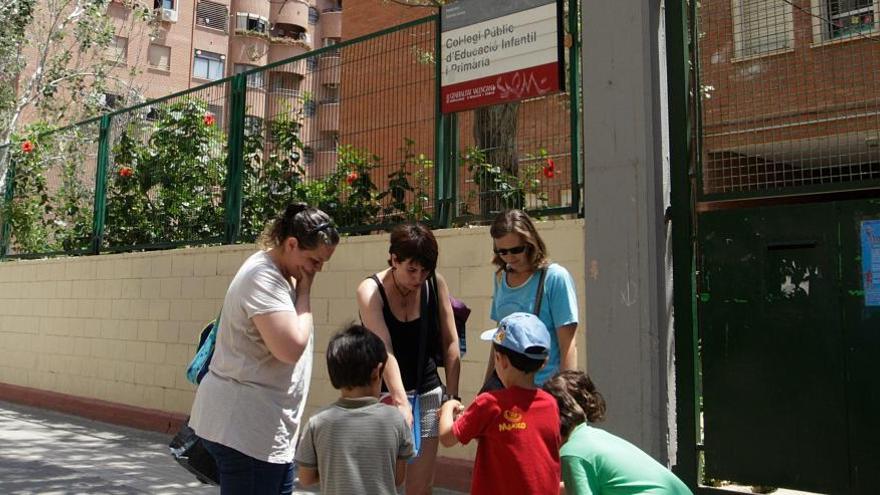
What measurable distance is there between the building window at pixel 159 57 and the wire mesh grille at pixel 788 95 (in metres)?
37.6

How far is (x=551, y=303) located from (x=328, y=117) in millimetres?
5010

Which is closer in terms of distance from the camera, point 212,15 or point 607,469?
point 607,469

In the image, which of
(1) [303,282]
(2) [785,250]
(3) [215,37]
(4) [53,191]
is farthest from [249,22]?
(1) [303,282]

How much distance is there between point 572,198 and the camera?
20.6 feet

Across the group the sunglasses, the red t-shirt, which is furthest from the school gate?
the red t-shirt

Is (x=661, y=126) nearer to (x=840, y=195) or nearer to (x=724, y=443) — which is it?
(x=840, y=195)

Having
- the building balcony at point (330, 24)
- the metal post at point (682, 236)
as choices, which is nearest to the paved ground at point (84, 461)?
the metal post at point (682, 236)

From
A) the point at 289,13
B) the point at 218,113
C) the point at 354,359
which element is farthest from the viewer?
the point at 289,13

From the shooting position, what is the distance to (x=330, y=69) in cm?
835

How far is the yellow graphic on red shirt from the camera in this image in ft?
10.1

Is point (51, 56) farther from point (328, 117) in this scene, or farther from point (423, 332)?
point (423, 332)

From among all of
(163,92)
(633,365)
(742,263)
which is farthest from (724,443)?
(163,92)

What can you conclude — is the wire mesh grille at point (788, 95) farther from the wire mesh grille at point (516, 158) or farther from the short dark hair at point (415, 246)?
the short dark hair at point (415, 246)

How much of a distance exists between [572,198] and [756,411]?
1969mm
